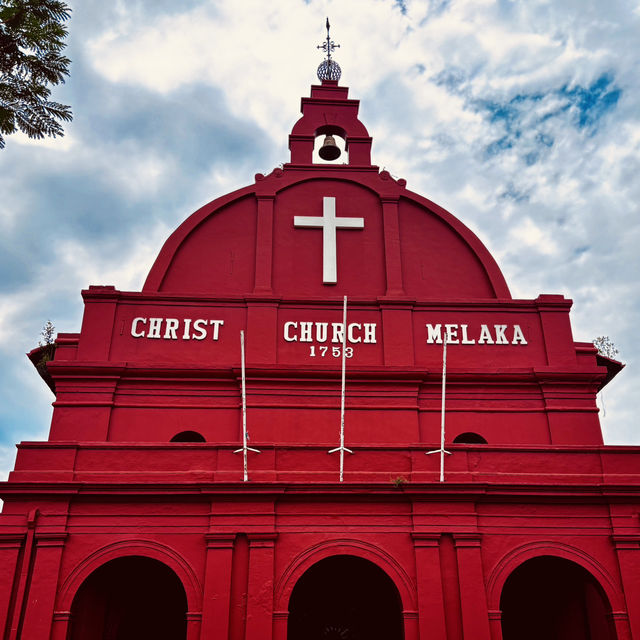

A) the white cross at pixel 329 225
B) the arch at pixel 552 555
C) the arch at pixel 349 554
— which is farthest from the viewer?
the white cross at pixel 329 225

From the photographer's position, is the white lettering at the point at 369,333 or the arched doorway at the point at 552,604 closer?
the arched doorway at the point at 552,604

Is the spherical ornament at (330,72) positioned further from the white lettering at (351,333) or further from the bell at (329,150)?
the white lettering at (351,333)

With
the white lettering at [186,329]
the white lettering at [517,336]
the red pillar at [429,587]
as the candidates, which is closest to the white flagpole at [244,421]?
the white lettering at [186,329]

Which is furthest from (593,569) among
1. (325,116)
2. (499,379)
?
(325,116)

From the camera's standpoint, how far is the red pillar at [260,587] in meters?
11.5

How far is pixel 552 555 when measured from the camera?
12.2m

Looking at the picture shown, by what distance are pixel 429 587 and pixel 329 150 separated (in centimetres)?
1197

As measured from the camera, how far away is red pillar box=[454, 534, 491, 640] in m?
11.6

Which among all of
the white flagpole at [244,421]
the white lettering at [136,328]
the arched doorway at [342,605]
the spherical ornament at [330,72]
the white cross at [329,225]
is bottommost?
the arched doorway at [342,605]

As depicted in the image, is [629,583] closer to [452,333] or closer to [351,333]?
[452,333]

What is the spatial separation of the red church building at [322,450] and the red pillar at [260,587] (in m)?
0.03

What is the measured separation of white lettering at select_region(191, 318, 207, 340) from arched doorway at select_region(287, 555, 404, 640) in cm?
547

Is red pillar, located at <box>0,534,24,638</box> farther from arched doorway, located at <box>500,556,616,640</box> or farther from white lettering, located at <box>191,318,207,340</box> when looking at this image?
arched doorway, located at <box>500,556,616,640</box>

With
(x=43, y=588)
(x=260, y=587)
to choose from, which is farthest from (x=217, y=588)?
(x=43, y=588)
